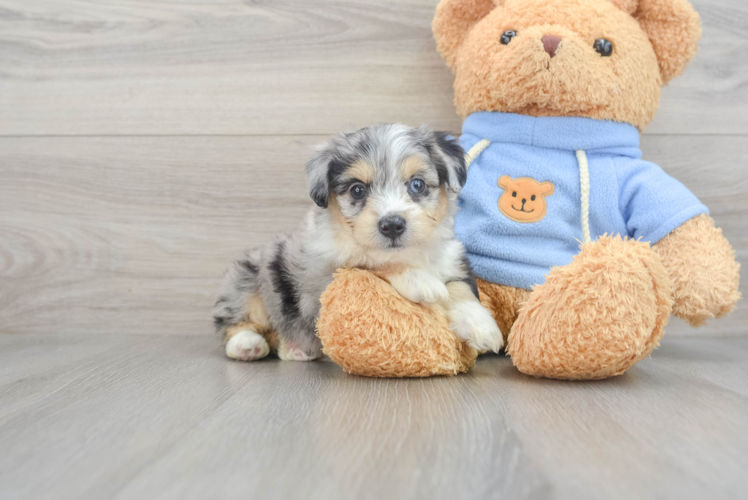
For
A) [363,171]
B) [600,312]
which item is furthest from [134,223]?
[600,312]

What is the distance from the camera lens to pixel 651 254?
4.87 ft

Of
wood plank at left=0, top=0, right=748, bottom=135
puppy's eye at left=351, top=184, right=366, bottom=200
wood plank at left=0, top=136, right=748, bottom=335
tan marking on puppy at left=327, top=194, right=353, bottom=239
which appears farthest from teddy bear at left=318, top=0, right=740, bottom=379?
wood plank at left=0, top=136, right=748, bottom=335

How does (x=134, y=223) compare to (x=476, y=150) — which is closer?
(x=476, y=150)

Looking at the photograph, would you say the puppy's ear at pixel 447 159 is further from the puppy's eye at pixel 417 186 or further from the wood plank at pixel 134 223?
the wood plank at pixel 134 223

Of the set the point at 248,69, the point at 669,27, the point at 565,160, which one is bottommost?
the point at 565,160

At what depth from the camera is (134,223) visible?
2439mm

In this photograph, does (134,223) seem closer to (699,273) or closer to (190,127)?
(190,127)

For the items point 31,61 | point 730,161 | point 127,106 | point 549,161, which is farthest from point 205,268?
point 730,161

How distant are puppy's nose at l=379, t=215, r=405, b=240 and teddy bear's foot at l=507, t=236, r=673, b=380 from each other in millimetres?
421

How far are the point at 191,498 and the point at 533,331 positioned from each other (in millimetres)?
979

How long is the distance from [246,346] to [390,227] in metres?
0.76

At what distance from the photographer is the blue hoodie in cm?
182

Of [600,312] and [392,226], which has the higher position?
[392,226]

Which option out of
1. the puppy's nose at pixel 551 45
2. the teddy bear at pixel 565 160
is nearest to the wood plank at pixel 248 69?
the teddy bear at pixel 565 160
